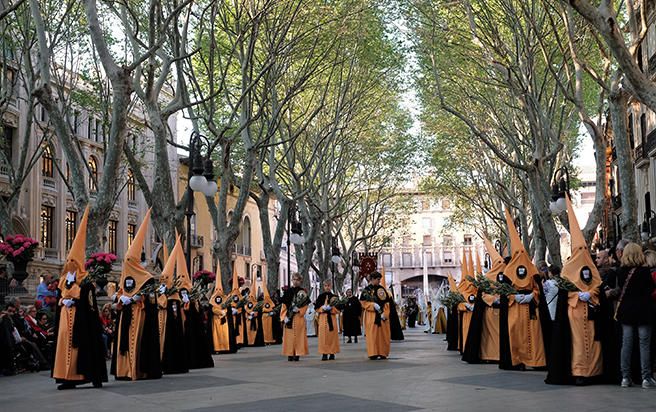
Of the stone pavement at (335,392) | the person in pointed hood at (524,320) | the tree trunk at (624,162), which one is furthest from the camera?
the tree trunk at (624,162)

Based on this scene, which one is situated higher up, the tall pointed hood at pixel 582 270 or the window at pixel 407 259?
the window at pixel 407 259

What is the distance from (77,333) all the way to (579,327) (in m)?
7.20

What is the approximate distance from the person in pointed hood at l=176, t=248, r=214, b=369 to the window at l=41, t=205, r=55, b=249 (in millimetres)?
25483

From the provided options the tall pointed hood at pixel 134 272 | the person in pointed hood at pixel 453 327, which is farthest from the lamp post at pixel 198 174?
the person in pointed hood at pixel 453 327

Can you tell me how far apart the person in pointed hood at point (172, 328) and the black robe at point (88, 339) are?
2407 millimetres

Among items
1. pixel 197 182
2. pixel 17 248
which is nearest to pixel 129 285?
pixel 197 182

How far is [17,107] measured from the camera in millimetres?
37219

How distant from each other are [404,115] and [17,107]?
57.8ft

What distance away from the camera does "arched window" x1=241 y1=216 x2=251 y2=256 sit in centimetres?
6856

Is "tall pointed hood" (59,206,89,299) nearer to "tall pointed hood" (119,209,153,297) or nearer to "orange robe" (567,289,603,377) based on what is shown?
"tall pointed hood" (119,209,153,297)

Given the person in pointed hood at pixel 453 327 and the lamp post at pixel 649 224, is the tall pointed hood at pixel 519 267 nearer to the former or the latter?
the person in pointed hood at pixel 453 327

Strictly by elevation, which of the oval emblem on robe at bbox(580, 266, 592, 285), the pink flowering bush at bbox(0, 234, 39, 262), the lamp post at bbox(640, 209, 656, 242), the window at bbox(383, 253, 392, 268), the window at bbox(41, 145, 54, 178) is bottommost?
the oval emblem on robe at bbox(580, 266, 592, 285)

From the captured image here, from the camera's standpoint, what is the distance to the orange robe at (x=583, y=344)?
1155 cm

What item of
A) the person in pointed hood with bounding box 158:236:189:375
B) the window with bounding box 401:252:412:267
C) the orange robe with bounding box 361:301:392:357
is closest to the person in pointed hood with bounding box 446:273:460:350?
the orange robe with bounding box 361:301:392:357
